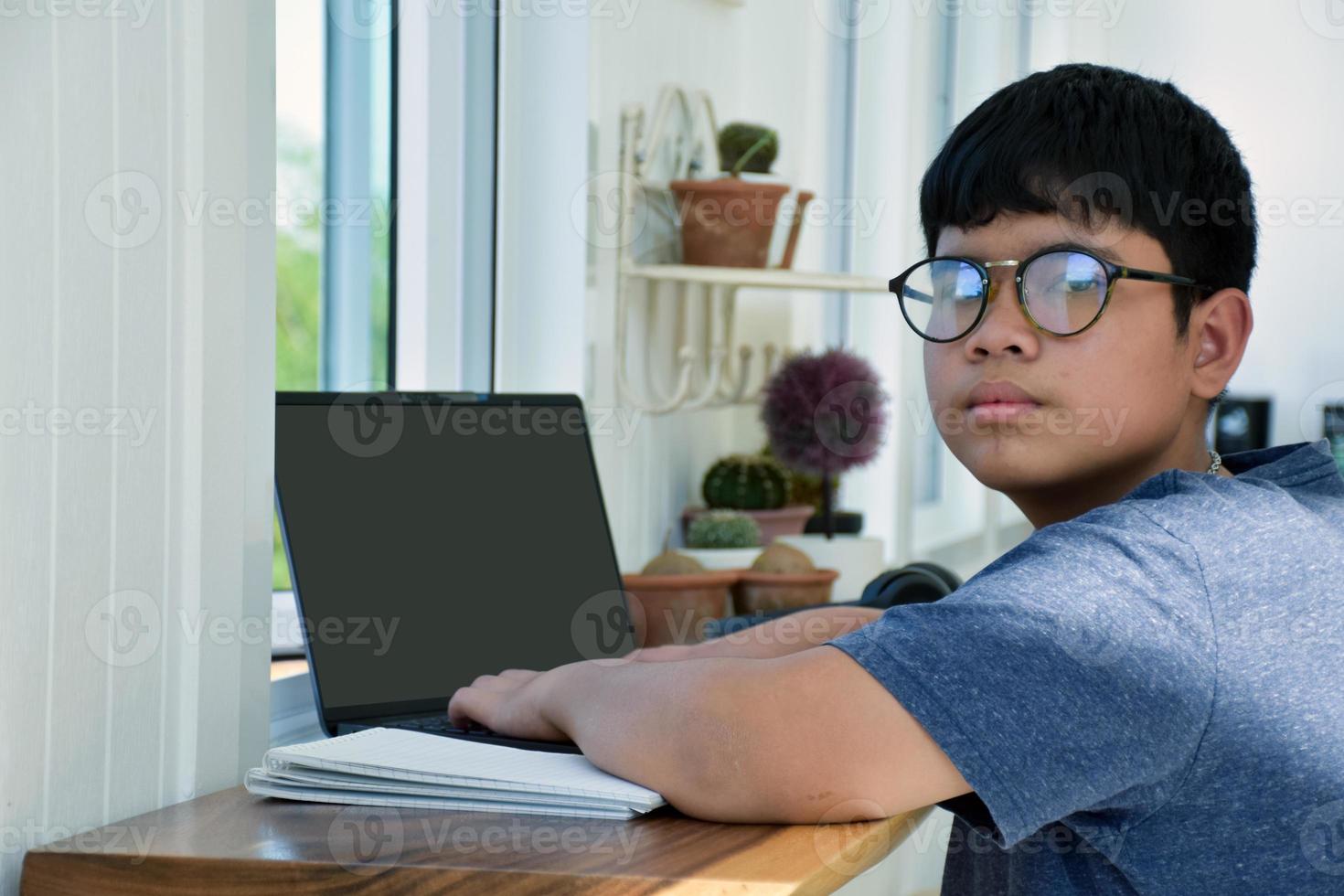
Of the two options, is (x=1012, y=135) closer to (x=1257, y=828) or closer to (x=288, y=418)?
(x=1257, y=828)

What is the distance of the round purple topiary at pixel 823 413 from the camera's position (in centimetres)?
200

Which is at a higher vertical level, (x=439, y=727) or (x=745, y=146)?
(x=745, y=146)

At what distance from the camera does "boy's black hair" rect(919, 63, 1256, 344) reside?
2.96 feet

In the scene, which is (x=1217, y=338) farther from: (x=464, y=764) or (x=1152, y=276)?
(x=464, y=764)

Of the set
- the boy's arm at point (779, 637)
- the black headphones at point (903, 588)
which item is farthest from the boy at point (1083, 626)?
the black headphones at point (903, 588)

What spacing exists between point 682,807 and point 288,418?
0.54 meters

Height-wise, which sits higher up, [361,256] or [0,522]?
[361,256]

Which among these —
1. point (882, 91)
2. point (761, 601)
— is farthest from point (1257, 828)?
point (882, 91)

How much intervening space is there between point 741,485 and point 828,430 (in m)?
0.15

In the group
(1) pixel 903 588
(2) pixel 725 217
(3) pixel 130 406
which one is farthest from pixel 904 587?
(3) pixel 130 406

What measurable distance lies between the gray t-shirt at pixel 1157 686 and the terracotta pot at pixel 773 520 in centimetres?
124

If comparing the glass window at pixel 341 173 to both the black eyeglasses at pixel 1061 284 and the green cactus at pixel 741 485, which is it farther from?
the black eyeglasses at pixel 1061 284

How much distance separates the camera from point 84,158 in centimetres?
81

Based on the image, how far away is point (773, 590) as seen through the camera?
1.69 m
